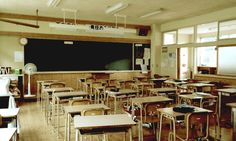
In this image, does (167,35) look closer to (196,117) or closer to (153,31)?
(153,31)

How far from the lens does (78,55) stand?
34.4 ft

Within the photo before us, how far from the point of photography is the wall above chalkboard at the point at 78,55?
9.72 m

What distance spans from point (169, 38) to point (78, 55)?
15.7 ft

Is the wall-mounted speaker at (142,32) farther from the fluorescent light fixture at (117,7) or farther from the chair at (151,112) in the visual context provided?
the chair at (151,112)

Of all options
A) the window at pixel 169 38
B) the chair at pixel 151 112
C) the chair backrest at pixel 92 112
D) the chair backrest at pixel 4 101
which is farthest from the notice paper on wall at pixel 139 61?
the chair backrest at pixel 92 112

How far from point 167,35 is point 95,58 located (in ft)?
12.8

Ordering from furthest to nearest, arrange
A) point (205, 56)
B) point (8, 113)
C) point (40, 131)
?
1. point (205, 56)
2. point (40, 131)
3. point (8, 113)

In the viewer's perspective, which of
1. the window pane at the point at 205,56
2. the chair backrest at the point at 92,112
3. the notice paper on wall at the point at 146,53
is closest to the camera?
the chair backrest at the point at 92,112

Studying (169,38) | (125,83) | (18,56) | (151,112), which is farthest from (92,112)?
(169,38)

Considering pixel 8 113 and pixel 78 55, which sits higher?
pixel 78 55

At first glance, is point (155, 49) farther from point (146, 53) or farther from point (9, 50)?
point (9, 50)

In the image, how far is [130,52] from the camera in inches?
453

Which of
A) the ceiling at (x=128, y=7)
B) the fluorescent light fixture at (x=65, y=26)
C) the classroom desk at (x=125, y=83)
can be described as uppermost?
the ceiling at (x=128, y=7)

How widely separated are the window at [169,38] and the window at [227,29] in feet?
8.68
